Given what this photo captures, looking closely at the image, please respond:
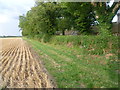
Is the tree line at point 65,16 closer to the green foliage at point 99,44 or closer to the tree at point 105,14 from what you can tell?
the tree at point 105,14

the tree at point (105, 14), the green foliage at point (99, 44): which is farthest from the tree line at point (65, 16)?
the green foliage at point (99, 44)

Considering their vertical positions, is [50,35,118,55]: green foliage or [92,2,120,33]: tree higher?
[92,2,120,33]: tree

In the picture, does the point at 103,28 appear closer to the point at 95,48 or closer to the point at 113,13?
the point at 113,13

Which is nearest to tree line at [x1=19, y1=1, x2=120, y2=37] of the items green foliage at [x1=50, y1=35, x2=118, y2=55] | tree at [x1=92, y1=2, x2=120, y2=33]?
tree at [x1=92, y1=2, x2=120, y2=33]

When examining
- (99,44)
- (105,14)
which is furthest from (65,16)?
(99,44)

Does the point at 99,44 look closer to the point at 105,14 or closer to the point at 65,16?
the point at 105,14

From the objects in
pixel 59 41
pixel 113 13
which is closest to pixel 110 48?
pixel 113 13

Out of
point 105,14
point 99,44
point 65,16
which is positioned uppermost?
point 65,16

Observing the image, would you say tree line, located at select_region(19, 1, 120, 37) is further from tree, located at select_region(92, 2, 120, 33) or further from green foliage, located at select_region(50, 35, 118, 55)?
green foliage, located at select_region(50, 35, 118, 55)

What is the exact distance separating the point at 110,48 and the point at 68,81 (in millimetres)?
5342

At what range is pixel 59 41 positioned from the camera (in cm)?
1584

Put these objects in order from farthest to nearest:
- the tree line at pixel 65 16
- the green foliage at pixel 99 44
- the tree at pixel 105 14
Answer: the tree line at pixel 65 16, the tree at pixel 105 14, the green foliage at pixel 99 44

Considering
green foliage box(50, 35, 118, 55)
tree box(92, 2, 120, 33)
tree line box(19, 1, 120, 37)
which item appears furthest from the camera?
tree line box(19, 1, 120, 37)

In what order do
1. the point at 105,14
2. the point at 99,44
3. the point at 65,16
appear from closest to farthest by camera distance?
1. the point at 99,44
2. the point at 105,14
3. the point at 65,16
